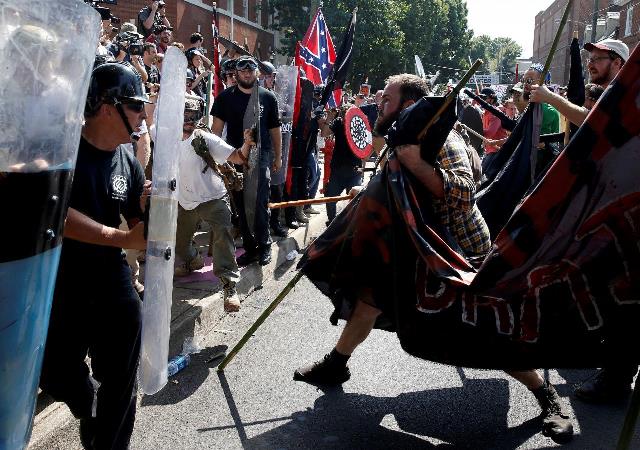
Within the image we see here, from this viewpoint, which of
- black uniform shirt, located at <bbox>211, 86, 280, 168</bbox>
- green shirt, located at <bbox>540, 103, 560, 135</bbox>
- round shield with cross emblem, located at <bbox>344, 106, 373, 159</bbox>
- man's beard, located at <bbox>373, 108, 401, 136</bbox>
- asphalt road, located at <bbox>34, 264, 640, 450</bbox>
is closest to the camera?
asphalt road, located at <bbox>34, 264, 640, 450</bbox>


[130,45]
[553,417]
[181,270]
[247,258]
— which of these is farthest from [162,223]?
[130,45]

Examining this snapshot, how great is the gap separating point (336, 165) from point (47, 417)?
5217 millimetres

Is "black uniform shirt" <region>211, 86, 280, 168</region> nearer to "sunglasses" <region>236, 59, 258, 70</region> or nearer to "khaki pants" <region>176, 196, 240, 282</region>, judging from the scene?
"sunglasses" <region>236, 59, 258, 70</region>

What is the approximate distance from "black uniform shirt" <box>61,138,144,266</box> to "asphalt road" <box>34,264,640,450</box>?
999 mm

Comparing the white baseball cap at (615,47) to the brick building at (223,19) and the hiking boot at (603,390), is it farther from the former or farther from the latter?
the brick building at (223,19)

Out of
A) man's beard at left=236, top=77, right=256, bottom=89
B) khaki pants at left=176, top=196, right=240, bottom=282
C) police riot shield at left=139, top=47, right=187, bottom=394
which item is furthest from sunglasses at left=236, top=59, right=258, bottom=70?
police riot shield at left=139, top=47, right=187, bottom=394

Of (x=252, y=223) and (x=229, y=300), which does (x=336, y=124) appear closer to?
(x=252, y=223)

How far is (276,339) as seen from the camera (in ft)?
15.0

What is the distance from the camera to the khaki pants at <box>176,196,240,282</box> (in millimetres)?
4828

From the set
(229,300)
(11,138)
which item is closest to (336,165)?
(229,300)

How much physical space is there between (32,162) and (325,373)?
2730 mm

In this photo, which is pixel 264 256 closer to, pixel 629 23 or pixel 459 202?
pixel 459 202

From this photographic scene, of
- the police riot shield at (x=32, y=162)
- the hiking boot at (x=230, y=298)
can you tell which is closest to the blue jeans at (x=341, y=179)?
the hiking boot at (x=230, y=298)

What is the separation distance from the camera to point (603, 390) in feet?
12.3
